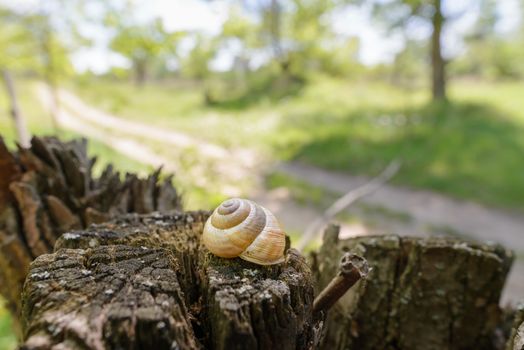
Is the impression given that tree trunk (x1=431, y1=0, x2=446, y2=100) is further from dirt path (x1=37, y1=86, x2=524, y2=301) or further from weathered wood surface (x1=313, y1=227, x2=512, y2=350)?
weathered wood surface (x1=313, y1=227, x2=512, y2=350)

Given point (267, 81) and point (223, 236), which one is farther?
point (267, 81)

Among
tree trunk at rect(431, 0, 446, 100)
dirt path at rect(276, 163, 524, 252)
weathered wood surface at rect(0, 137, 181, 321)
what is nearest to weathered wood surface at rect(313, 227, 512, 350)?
weathered wood surface at rect(0, 137, 181, 321)

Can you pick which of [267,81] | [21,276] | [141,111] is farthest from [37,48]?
[267,81]

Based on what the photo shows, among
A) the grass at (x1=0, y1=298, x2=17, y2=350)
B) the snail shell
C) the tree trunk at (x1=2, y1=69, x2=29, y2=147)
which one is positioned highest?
the tree trunk at (x1=2, y1=69, x2=29, y2=147)

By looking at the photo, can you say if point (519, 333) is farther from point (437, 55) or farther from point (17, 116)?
point (437, 55)

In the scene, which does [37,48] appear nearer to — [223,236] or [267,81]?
[223,236]

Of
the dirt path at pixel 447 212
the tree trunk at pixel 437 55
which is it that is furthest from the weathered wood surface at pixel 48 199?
the tree trunk at pixel 437 55

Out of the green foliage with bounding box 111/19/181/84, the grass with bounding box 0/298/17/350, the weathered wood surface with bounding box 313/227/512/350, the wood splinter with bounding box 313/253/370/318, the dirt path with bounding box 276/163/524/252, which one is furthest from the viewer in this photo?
the dirt path with bounding box 276/163/524/252
